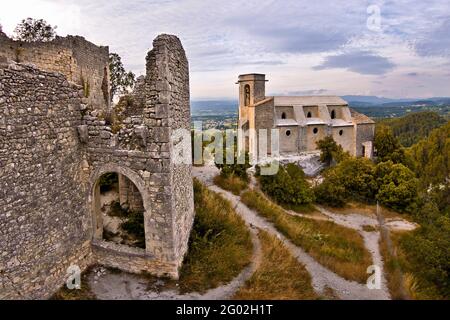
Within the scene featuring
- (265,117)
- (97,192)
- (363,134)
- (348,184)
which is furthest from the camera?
(363,134)

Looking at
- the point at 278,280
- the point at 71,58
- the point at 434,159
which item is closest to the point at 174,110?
the point at 278,280

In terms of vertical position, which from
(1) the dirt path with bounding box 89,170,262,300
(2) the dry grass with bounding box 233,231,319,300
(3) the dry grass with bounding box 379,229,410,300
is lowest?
(3) the dry grass with bounding box 379,229,410,300

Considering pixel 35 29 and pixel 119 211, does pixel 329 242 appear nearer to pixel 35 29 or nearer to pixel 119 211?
pixel 119 211

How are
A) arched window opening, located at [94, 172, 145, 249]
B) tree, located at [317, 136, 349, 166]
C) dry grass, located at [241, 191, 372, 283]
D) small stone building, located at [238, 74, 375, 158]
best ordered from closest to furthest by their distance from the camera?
arched window opening, located at [94, 172, 145, 249]
dry grass, located at [241, 191, 372, 283]
tree, located at [317, 136, 349, 166]
small stone building, located at [238, 74, 375, 158]

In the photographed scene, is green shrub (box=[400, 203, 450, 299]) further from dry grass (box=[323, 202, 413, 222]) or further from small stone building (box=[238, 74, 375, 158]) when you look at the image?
small stone building (box=[238, 74, 375, 158])

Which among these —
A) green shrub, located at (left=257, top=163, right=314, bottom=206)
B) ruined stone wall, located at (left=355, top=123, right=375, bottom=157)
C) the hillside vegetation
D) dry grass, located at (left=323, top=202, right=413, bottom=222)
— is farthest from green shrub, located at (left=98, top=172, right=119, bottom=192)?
the hillside vegetation

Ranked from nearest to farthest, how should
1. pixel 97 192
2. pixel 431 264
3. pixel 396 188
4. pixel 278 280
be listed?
pixel 278 280
pixel 97 192
pixel 431 264
pixel 396 188
